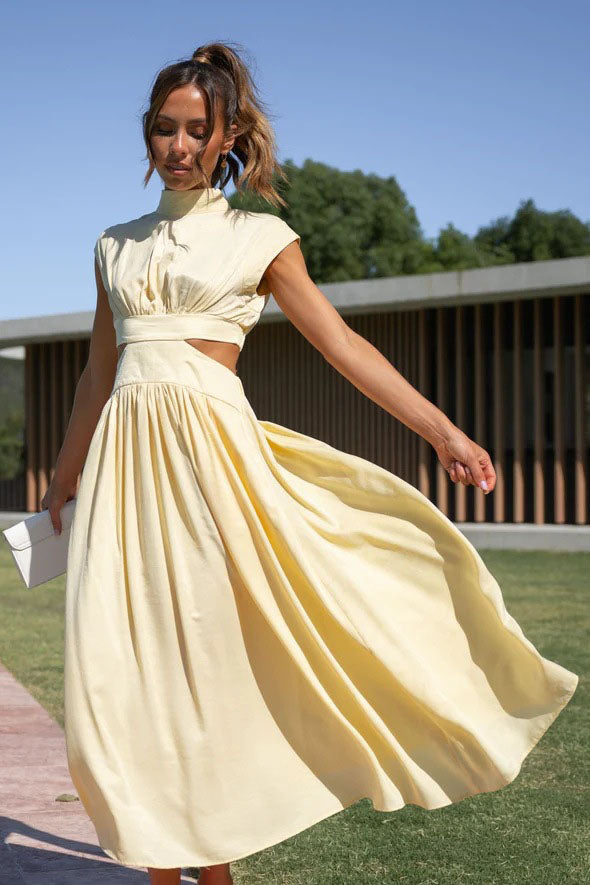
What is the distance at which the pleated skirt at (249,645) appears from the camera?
2.34 meters

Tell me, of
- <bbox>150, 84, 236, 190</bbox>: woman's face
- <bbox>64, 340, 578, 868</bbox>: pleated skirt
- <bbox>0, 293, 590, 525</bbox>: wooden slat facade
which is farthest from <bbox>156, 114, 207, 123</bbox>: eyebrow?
<bbox>0, 293, 590, 525</bbox>: wooden slat facade

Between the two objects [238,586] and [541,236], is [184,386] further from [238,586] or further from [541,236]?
[541,236]

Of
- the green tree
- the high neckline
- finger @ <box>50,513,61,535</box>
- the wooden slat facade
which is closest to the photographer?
the high neckline

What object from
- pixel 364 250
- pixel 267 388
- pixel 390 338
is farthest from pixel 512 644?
pixel 364 250

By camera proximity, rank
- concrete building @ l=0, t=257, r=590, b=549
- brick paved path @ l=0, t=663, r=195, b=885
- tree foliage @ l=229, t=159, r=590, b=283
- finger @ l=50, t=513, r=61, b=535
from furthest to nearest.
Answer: tree foliage @ l=229, t=159, r=590, b=283, concrete building @ l=0, t=257, r=590, b=549, brick paved path @ l=0, t=663, r=195, b=885, finger @ l=50, t=513, r=61, b=535

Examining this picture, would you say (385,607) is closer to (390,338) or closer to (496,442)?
(496,442)

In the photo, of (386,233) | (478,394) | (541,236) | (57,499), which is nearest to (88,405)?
(57,499)

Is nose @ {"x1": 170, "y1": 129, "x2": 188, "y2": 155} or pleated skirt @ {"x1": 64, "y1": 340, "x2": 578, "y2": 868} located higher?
nose @ {"x1": 170, "y1": 129, "x2": 188, "y2": 155}

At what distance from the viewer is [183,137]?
8.25 feet

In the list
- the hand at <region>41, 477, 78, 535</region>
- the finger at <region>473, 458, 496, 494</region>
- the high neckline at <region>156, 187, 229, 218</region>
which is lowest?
the hand at <region>41, 477, 78, 535</region>

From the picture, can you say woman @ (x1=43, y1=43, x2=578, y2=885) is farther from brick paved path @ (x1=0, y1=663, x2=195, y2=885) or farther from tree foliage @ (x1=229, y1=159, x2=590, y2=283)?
tree foliage @ (x1=229, y1=159, x2=590, y2=283)

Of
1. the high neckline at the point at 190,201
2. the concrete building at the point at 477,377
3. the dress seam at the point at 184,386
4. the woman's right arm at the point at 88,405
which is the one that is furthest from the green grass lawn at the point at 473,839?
the concrete building at the point at 477,377

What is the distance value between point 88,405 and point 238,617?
644 mm

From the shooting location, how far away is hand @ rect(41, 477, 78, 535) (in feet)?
8.88
